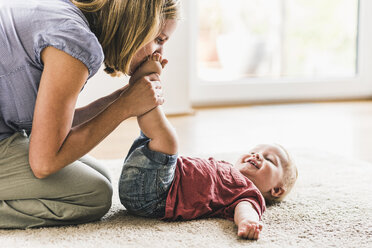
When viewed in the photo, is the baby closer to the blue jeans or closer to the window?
the blue jeans

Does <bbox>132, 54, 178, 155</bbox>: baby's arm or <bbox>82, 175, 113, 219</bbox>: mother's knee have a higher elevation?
<bbox>132, 54, 178, 155</bbox>: baby's arm

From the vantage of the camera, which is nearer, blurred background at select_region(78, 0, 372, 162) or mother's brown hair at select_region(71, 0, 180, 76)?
mother's brown hair at select_region(71, 0, 180, 76)

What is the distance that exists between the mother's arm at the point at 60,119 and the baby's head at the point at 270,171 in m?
0.41

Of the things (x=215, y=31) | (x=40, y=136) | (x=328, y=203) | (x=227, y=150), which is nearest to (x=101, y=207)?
(x=40, y=136)

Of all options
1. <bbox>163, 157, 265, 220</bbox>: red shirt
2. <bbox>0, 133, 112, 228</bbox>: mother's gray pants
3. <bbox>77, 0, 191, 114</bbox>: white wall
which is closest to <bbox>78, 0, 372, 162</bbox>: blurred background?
<bbox>77, 0, 191, 114</bbox>: white wall

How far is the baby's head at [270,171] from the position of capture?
135 cm

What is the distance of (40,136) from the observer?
1011mm

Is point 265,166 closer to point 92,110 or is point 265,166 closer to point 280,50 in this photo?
point 92,110

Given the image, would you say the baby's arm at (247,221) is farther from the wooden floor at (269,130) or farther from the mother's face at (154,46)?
the wooden floor at (269,130)

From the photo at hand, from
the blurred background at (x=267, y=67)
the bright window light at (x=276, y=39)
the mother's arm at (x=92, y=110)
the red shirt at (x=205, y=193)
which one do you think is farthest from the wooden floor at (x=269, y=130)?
the red shirt at (x=205, y=193)

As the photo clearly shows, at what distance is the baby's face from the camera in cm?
135

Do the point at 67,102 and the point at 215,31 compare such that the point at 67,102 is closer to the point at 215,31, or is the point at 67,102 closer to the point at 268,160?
the point at 268,160

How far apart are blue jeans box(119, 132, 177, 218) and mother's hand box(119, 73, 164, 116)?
0.35ft

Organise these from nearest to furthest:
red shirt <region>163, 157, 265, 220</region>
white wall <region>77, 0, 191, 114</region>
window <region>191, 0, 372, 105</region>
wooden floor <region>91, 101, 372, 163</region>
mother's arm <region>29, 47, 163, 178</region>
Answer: mother's arm <region>29, 47, 163, 178</region> → red shirt <region>163, 157, 265, 220</region> → wooden floor <region>91, 101, 372, 163</region> → white wall <region>77, 0, 191, 114</region> → window <region>191, 0, 372, 105</region>
